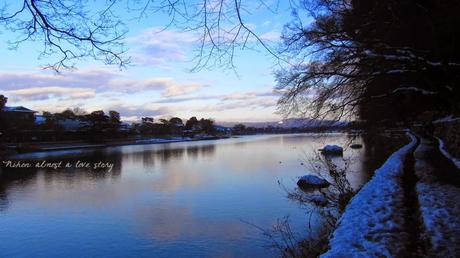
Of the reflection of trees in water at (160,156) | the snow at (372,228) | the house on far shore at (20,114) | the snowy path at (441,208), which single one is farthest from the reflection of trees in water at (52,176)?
the house on far shore at (20,114)

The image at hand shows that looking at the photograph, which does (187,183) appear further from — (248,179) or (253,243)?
(253,243)

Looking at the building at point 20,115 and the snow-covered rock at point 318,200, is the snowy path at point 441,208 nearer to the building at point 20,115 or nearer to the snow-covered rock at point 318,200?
the snow-covered rock at point 318,200

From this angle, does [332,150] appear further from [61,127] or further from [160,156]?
[61,127]

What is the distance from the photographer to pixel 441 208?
914 cm

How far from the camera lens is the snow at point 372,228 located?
21.7 feet

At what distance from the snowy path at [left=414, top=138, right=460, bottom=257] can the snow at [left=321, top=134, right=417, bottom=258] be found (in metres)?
0.45

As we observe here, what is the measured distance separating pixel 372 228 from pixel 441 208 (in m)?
2.17

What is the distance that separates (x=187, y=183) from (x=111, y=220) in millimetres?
10132

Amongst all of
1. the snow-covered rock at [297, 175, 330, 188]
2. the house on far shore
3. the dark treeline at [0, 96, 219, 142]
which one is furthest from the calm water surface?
the house on far shore

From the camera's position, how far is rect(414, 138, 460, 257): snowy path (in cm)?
654

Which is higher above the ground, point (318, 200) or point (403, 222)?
point (403, 222)

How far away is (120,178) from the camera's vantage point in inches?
1201

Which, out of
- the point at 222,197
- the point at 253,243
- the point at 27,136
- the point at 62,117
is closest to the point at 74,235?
the point at 253,243

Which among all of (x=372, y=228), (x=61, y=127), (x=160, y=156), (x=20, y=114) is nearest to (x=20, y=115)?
(x=20, y=114)
